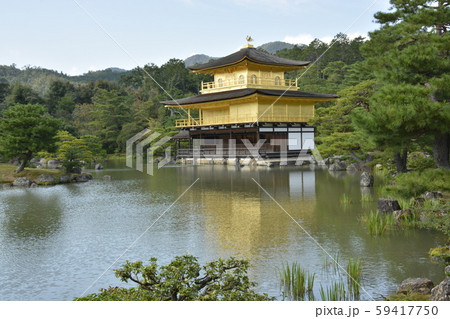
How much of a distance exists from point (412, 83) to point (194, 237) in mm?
6124

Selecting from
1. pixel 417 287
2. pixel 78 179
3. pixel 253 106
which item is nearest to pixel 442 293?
pixel 417 287

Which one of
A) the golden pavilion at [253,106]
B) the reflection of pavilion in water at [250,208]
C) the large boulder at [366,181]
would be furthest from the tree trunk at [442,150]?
the golden pavilion at [253,106]

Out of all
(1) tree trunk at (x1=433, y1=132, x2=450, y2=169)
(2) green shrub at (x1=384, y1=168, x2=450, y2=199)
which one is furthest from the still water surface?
(1) tree trunk at (x1=433, y1=132, x2=450, y2=169)

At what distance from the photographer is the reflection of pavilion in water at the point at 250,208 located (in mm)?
9578

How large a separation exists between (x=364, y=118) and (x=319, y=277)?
3401 millimetres

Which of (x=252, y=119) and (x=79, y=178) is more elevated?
(x=252, y=119)

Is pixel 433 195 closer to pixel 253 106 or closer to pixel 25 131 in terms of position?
pixel 25 131

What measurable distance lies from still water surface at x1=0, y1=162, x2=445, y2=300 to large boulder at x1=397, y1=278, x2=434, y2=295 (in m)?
0.22

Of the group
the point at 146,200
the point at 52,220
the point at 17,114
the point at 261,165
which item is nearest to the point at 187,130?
the point at 261,165

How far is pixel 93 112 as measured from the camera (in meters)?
49.7

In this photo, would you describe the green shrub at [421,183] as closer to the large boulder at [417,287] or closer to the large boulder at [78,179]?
the large boulder at [417,287]

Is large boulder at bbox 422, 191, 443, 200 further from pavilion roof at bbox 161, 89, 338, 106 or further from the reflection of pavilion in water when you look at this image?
pavilion roof at bbox 161, 89, 338, 106

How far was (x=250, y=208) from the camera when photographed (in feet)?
45.1

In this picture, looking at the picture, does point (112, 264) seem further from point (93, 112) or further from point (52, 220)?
point (93, 112)
